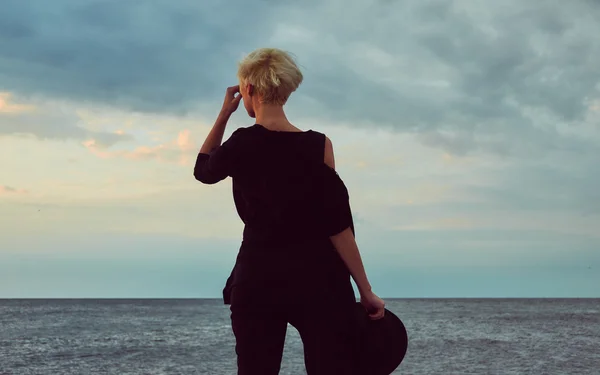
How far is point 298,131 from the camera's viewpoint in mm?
3029

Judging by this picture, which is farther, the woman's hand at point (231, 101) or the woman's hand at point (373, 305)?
the woman's hand at point (231, 101)

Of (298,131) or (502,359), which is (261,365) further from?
(502,359)

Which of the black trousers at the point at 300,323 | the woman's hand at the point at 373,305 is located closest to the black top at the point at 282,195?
the black trousers at the point at 300,323

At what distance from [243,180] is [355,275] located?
64 cm

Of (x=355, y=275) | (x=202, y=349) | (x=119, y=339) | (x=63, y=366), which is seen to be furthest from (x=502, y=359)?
(x=355, y=275)

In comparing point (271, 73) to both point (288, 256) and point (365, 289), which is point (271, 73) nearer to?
point (288, 256)

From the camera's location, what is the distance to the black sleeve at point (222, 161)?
3.02m

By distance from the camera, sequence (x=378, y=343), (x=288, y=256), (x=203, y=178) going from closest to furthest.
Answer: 1. (x=288, y=256)
2. (x=378, y=343)
3. (x=203, y=178)

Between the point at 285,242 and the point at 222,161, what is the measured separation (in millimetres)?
464

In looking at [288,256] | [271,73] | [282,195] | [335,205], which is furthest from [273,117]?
[288,256]

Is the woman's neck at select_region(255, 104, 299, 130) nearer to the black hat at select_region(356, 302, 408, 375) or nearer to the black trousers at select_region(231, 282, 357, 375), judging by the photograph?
the black trousers at select_region(231, 282, 357, 375)

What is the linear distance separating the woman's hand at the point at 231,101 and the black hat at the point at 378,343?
1.09 metres

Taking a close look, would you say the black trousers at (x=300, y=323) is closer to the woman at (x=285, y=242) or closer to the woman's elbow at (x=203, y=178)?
the woman at (x=285, y=242)

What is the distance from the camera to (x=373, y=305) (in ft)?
9.79
